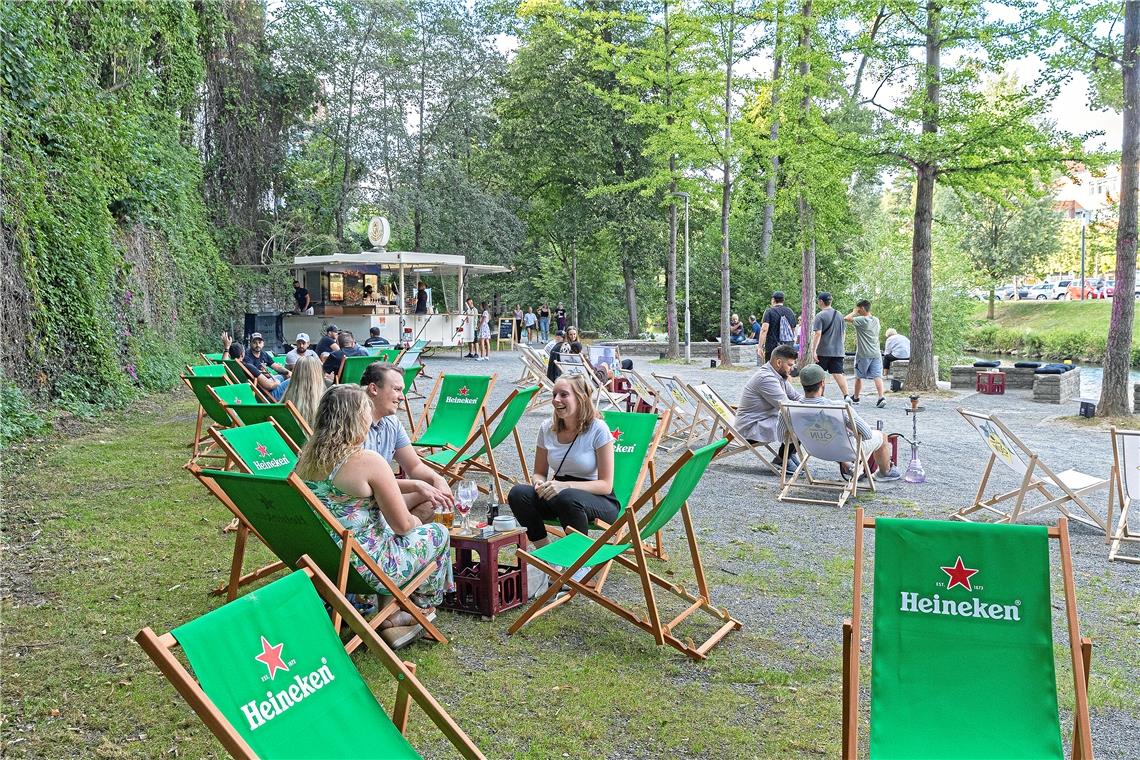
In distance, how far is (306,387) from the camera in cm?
642

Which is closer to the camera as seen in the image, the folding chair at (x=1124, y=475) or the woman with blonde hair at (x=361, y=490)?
the woman with blonde hair at (x=361, y=490)

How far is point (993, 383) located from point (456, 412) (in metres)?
11.9

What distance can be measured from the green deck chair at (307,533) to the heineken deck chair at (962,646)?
6.40ft

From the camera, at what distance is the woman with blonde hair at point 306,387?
6367 millimetres

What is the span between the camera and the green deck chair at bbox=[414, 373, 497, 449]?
293 inches

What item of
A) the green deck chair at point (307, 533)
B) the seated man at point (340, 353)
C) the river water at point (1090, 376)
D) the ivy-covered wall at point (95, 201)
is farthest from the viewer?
the river water at point (1090, 376)

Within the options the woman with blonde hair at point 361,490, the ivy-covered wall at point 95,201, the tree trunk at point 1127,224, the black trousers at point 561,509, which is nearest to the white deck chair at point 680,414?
the black trousers at point 561,509

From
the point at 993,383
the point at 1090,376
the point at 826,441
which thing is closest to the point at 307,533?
the point at 826,441

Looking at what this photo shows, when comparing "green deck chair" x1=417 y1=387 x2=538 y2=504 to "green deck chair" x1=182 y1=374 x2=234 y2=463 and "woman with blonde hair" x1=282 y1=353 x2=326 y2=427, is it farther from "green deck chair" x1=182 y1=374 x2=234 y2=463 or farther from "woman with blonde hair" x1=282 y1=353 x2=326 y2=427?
"green deck chair" x1=182 y1=374 x2=234 y2=463

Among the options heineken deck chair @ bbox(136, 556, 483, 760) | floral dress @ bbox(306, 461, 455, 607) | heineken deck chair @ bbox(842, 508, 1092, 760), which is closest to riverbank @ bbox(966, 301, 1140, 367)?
floral dress @ bbox(306, 461, 455, 607)

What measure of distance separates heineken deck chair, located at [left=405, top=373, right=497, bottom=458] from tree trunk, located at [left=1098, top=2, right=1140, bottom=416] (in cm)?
863

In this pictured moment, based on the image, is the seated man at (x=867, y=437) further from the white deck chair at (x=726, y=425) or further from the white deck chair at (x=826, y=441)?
the white deck chair at (x=726, y=425)

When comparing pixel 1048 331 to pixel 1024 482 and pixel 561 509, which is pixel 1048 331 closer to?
pixel 1024 482

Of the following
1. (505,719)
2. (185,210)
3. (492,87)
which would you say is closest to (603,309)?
(492,87)
